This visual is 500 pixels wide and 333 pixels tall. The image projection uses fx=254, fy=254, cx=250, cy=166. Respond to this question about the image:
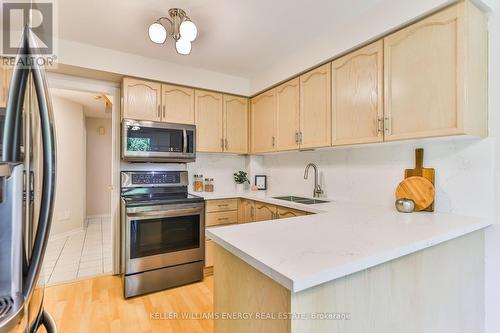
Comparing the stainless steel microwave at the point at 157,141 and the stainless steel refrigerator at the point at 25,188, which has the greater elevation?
the stainless steel microwave at the point at 157,141

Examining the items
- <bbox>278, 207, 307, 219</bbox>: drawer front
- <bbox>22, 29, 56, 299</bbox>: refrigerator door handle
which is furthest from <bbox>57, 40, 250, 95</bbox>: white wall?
<bbox>22, 29, 56, 299</bbox>: refrigerator door handle

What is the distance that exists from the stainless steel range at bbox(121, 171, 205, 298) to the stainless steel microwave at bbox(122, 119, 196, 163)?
35cm

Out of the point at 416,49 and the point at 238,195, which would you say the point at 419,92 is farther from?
the point at 238,195

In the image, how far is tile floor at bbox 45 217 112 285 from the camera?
273 centimetres

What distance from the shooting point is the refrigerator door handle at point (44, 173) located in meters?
0.63

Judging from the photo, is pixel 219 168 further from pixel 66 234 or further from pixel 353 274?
pixel 66 234

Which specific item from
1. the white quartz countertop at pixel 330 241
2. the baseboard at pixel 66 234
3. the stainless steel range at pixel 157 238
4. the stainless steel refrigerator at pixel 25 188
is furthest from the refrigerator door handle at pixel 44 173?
the baseboard at pixel 66 234

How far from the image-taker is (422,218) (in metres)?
1.47

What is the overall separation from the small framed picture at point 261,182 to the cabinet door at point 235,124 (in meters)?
0.41

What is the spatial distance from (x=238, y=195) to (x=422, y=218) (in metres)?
1.92

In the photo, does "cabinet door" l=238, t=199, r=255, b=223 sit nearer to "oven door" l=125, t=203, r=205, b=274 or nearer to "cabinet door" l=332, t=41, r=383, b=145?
"oven door" l=125, t=203, r=205, b=274

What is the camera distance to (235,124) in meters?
3.19

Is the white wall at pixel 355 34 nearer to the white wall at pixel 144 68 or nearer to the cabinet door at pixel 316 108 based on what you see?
the cabinet door at pixel 316 108

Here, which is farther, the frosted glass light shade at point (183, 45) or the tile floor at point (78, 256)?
the tile floor at point (78, 256)
